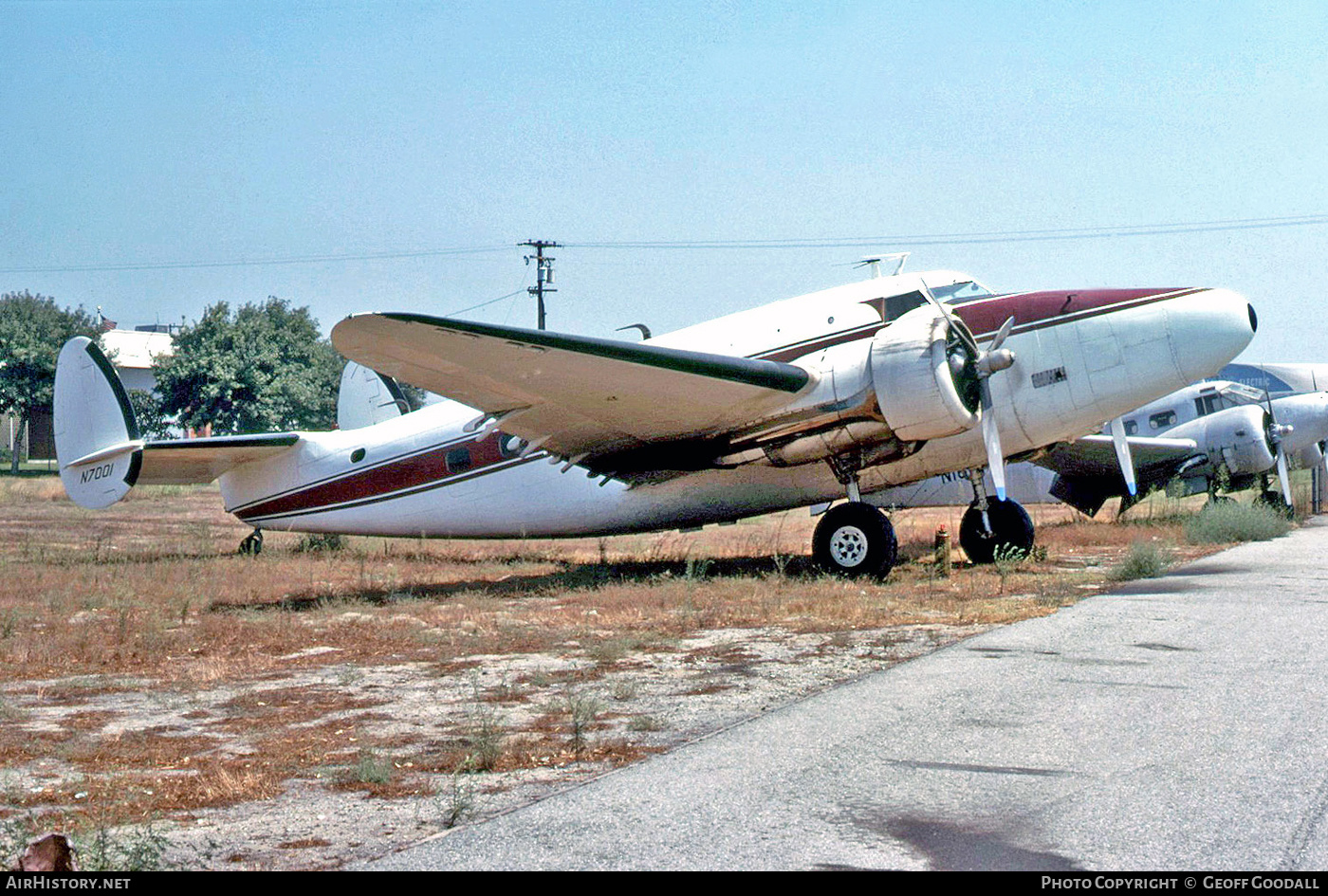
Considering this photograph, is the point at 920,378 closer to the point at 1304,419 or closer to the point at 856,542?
the point at 856,542

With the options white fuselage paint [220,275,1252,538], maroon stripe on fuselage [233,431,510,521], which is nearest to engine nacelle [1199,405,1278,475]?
white fuselage paint [220,275,1252,538]

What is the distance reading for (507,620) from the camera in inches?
469

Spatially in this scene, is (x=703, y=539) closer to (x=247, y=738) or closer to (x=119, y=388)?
(x=119, y=388)

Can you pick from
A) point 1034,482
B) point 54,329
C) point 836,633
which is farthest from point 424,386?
point 54,329

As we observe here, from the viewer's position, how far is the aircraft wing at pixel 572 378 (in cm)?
1191

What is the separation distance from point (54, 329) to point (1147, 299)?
6413 centimetres

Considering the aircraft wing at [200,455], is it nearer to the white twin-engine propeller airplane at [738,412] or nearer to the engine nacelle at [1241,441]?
the white twin-engine propeller airplane at [738,412]

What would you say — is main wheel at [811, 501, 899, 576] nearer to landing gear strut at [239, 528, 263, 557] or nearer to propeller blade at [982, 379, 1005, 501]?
propeller blade at [982, 379, 1005, 501]

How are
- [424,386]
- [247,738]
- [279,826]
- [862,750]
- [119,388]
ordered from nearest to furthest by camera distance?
[279,826] → [862,750] → [247,738] → [424,386] → [119,388]

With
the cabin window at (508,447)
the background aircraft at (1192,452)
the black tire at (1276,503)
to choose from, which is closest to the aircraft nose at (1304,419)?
the background aircraft at (1192,452)

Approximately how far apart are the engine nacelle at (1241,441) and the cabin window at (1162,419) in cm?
115

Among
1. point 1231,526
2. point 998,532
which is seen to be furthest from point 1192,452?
point 998,532

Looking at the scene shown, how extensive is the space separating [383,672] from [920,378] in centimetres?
675

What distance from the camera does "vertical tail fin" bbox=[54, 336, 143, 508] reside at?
17.5 metres
